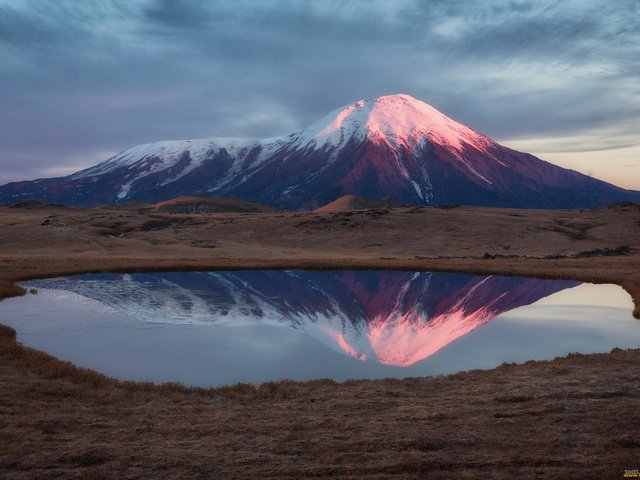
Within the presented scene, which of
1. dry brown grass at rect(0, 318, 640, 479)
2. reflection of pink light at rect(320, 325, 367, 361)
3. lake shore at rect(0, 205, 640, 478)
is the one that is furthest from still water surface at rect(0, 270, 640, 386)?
dry brown grass at rect(0, 318, 640, 479)

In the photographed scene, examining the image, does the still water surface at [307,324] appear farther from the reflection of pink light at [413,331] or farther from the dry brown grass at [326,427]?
the dry brown grass at [326,427]

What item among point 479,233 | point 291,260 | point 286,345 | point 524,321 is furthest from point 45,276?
point 479,233

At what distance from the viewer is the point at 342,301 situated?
1613 inches

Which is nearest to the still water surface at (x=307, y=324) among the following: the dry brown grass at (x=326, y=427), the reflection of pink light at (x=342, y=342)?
the reflection of pink light at (x=342, y=342)

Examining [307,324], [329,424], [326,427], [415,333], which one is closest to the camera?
[326,427]

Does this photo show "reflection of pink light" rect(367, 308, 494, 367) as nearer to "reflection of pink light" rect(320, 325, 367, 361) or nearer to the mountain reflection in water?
the mountain reflection in water

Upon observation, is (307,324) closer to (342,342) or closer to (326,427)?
(342,342)

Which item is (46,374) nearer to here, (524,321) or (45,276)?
(524,321)

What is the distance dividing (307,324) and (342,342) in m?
5.26

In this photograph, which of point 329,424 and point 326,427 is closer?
point 326,427

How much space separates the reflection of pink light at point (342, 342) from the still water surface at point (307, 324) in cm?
5

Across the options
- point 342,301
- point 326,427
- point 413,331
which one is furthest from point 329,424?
point 342,301

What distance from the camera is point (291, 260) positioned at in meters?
63.6

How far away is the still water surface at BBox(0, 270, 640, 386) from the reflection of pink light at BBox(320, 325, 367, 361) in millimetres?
54
